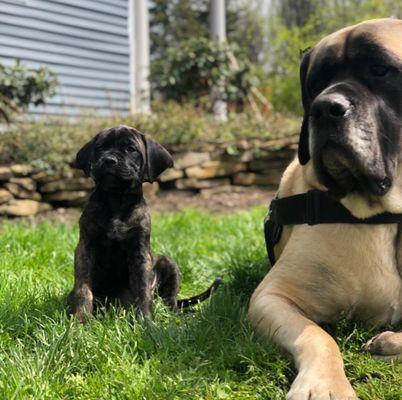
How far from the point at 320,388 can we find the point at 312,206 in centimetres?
101

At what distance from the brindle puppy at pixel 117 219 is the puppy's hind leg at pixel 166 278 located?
301 mm

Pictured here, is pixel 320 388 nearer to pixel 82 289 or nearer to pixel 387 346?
pixel 387 346

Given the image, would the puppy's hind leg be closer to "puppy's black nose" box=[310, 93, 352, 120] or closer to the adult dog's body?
the adult dog's body

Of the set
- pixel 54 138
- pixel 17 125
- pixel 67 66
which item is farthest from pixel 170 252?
pixel 67 66

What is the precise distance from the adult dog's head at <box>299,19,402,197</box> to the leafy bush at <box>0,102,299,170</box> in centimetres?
469

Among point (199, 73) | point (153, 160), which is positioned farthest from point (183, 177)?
point (153, 160)

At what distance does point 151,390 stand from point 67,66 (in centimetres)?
932

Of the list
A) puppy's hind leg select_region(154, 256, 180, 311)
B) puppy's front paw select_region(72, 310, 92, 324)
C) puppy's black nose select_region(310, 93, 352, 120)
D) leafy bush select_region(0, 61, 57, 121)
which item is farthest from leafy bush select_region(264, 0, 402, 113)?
puppy's black nose select_region(310, 93, 352, 120)

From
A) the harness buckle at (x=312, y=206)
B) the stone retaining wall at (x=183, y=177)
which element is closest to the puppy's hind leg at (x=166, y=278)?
the harness buckle at (x=312, y=206)

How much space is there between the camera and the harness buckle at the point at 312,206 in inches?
109

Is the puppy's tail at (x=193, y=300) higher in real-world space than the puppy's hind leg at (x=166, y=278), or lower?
lower

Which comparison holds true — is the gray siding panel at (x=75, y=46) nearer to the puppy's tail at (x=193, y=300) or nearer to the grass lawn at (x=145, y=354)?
the puppy's tail at (x=193, y=300)

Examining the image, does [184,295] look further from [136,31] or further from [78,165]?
[136,31]

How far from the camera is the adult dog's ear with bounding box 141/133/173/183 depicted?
3100 millimetres
